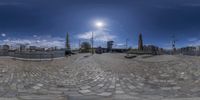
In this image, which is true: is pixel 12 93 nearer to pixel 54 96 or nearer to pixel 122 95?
pixel 54 96

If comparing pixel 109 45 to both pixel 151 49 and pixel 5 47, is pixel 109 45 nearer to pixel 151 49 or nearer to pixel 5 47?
pixel 151 49

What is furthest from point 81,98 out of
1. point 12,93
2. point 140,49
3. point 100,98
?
point 140,49

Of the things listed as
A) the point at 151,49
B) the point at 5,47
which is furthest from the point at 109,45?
the point at 5,47

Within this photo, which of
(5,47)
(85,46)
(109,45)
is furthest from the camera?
(109,45)

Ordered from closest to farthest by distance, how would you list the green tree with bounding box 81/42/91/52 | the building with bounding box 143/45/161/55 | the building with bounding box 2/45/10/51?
the building with bounding box 2/45/10/51 → the building with bounding box 143/45/161/55 → the green tree with bounding box 81/42/91/52

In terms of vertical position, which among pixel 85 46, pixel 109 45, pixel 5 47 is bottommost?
pixel 5 47

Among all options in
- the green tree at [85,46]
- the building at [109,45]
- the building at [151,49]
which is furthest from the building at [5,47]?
the building at [109,45]

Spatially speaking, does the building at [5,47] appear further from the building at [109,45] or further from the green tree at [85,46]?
the building at [109,45]

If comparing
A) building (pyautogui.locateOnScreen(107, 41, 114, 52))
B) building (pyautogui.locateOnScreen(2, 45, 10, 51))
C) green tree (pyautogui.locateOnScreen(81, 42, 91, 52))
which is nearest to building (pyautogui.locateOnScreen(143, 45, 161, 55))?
building (pyautogui.locateOnScreen(107, 41, 114, 52))

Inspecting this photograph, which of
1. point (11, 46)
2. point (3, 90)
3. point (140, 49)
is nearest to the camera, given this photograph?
point (3, 90)

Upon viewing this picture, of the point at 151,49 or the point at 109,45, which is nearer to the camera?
the point at 151,49

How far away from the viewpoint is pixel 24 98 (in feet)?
13.1

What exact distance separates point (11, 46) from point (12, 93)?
27613 millimetres

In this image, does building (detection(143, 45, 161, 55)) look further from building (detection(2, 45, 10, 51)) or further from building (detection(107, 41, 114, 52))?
building (detection(2, 45, 10, 51))
